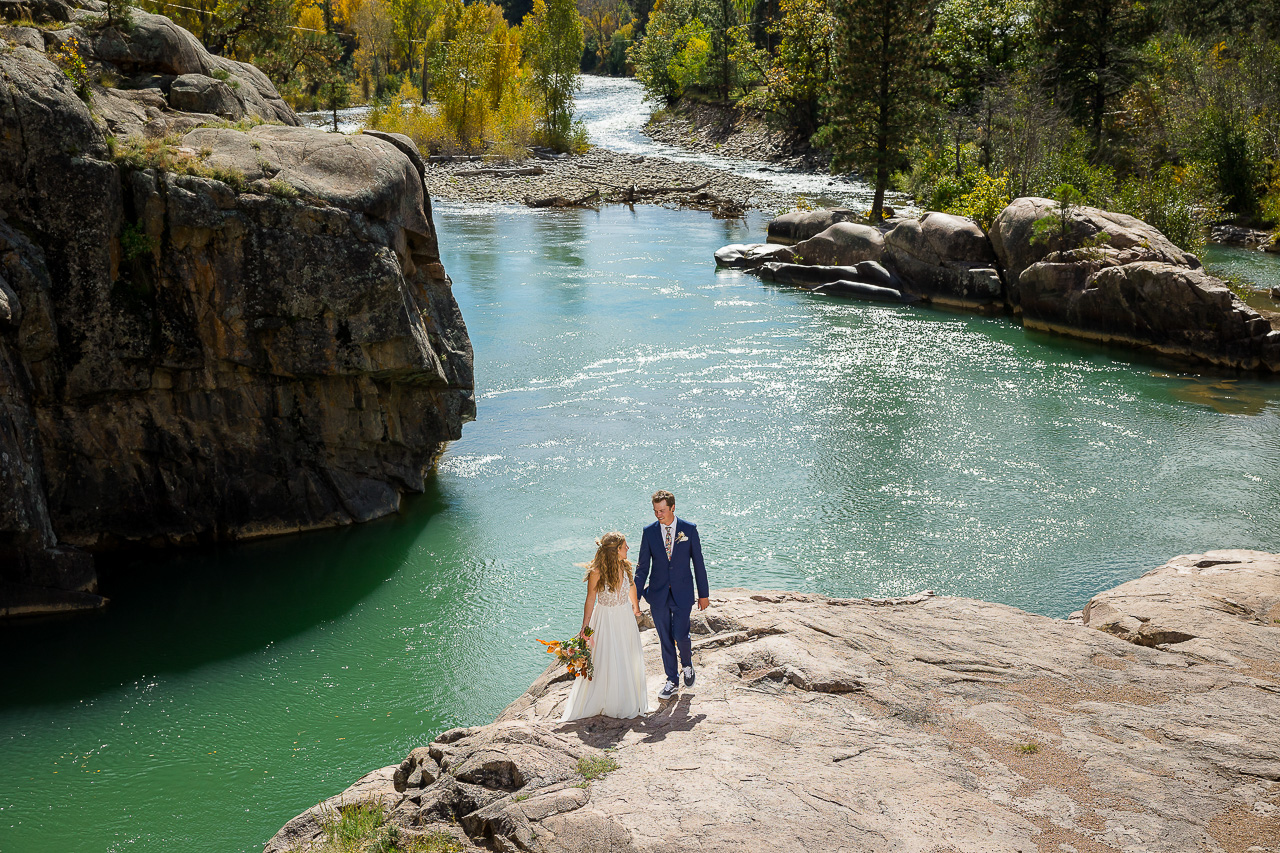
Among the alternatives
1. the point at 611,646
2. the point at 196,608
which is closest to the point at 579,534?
the point at 196,608

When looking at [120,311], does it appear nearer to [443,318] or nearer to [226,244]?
[226,244]

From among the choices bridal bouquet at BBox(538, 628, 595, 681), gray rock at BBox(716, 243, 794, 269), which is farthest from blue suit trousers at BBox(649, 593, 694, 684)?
gray rock at BBox(716, 243, 794, 269)

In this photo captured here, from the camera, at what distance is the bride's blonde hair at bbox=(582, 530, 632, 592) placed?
7.97 m

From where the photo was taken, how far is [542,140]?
7044cm

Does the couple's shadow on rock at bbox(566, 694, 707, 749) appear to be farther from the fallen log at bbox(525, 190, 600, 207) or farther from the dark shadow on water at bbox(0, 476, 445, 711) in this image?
the fallen log at bbox(525, 190, 600, 207)

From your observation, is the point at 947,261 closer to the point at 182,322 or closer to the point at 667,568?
the point at 182,322

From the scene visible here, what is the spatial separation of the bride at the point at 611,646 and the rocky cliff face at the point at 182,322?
875 centimetres

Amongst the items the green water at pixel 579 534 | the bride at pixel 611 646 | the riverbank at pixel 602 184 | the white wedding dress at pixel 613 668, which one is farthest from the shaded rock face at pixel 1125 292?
the white wedding dress at pixel 613 668

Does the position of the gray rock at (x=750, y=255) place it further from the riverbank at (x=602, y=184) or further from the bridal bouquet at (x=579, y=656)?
the bridal bouquet at (x=579, y=656)

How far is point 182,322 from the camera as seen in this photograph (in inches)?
563

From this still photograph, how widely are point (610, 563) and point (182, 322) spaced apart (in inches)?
372

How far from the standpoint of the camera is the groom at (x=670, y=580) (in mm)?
8328

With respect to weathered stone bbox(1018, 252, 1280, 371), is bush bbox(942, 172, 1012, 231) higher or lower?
higher

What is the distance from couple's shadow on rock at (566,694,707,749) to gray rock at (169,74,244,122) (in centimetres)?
1394
